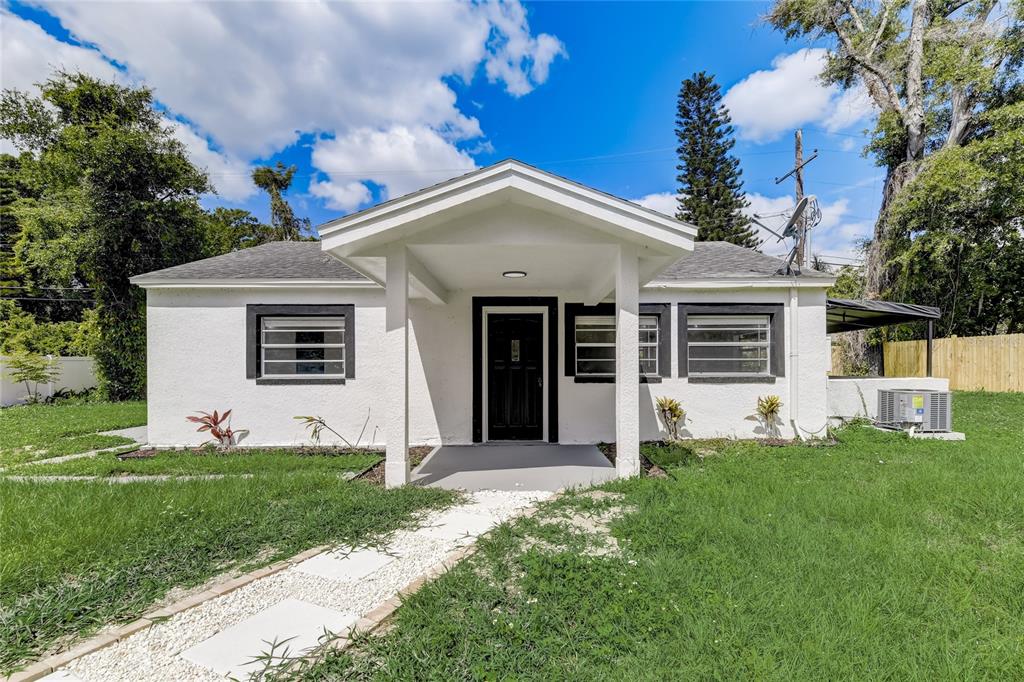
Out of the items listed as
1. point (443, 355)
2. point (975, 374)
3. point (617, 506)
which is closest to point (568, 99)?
point (443, 355)

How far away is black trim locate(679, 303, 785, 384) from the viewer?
6.94m

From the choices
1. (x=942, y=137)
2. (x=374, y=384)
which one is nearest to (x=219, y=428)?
(x=374, y=384)

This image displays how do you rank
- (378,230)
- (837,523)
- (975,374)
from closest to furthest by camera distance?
(837,523), (378,230), (975,374)

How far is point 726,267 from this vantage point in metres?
7.42

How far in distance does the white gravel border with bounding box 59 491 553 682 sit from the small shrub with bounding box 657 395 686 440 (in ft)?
15.0

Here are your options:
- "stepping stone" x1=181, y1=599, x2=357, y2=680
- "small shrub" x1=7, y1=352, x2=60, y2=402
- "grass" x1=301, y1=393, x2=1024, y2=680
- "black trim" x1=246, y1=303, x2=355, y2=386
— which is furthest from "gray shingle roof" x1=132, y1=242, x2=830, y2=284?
"small shrub" x1=7, y1=352, x2=60, y2=402

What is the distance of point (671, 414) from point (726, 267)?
2.80 meters

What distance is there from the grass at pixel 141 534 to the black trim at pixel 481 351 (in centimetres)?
252

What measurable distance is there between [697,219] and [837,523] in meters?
24.8

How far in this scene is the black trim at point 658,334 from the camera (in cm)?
689

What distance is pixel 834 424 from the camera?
7293mm

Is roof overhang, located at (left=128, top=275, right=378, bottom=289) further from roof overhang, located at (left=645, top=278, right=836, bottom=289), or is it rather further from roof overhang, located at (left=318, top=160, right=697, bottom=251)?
roof overhang, located at (left=645, top=278, right=836, bottom=289)

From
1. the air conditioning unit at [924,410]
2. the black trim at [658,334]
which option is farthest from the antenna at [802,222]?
the air conditioning unit at [924,410]

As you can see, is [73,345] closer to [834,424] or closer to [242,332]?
[242,332]
